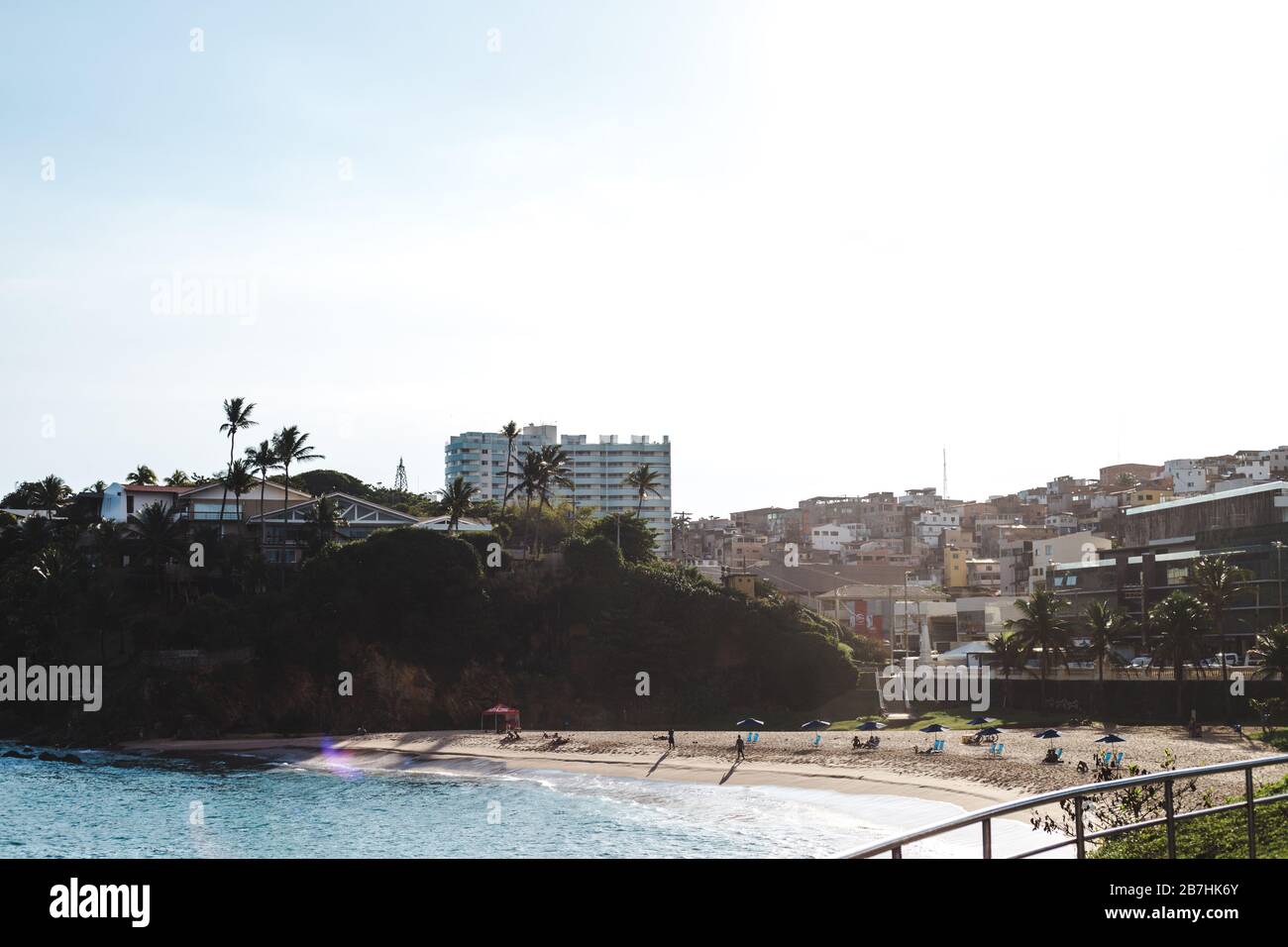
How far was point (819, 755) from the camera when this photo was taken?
5372 centimetres

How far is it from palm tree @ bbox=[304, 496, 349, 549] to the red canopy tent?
712 inches

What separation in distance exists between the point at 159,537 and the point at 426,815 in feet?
130

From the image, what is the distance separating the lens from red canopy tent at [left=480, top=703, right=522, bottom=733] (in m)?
68.3

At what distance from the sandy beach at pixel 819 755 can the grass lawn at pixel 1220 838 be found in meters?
14.9

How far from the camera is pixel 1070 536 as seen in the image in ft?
311

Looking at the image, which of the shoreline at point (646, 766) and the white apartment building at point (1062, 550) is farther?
the white apartment building at point (1062, 550)

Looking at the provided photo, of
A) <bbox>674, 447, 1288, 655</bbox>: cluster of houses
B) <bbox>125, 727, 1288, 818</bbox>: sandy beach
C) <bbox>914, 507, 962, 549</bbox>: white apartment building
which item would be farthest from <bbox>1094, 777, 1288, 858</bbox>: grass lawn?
<bbox>914, 507, 962, 549</bbox>: white apartment building

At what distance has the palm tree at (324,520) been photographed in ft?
262

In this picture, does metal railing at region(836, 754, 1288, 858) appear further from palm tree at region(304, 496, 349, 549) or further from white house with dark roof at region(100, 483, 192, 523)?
white house with dark roof at region(100, 483, 192, 523)

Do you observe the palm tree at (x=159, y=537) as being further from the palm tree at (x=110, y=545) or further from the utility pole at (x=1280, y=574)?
the utility pole at (x=1280, y=574)

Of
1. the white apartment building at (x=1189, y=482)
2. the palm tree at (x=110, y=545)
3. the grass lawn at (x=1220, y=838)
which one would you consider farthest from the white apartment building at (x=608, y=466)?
the grass lawn at (x=1220, y=838)
